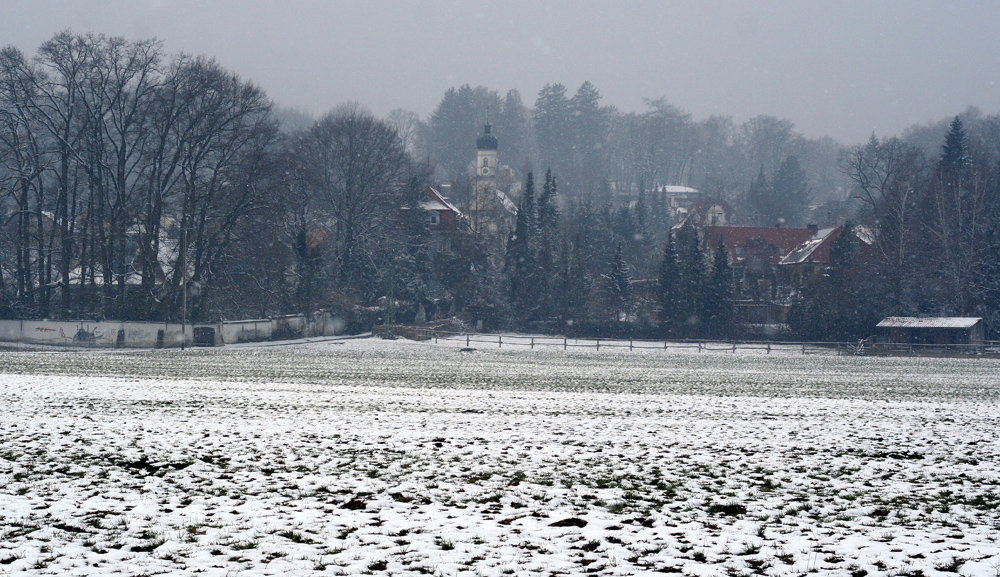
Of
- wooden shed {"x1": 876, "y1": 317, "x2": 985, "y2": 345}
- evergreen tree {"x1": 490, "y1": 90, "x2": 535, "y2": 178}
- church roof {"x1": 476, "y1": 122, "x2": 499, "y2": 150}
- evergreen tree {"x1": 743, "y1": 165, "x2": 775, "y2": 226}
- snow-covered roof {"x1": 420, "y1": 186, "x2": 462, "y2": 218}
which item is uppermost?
evergreen tree {"x1": 490, "y1": 90, "x2": 535, "y2": 178}

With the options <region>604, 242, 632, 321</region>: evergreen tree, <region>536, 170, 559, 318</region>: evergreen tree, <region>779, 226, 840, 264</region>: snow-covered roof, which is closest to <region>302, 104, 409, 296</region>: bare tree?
<region>536, 170, 559, 318</region>: evergreen tree

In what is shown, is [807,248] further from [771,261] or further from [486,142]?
[486,142]

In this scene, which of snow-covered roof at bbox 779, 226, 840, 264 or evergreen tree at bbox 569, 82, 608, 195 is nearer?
snow-covered roof at bbox 779, 226, 840, 264

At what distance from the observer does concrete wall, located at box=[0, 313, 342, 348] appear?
5300 centimetres

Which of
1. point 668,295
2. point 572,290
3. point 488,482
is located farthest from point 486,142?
point 488,482

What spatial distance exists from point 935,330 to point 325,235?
167 ft

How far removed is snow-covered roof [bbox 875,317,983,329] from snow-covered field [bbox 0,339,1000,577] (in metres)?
41.3

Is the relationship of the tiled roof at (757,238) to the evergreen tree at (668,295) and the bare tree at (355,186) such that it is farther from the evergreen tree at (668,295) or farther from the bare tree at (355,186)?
the bare tree at (355,186)

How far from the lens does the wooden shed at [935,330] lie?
61.2 metres

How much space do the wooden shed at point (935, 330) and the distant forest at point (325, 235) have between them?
4.14 m

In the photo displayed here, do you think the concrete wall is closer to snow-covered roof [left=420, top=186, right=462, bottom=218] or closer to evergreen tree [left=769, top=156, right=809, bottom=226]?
snow-covered roof [left=420, top=186, right=462, bottom=218]

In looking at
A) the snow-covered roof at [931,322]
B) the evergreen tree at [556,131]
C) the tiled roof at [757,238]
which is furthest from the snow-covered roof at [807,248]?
the evergreen tree at [556,131]

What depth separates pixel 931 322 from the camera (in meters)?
62.3

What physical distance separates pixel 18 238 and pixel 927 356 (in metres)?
60.6
